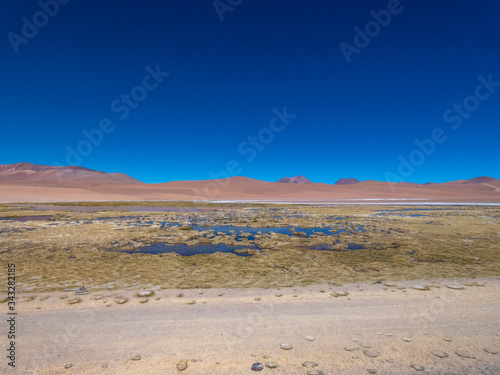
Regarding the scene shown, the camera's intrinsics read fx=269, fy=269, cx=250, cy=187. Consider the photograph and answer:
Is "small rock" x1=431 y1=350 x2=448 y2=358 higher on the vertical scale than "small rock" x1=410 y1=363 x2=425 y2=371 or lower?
higher

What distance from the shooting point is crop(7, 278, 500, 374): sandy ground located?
13.5ft

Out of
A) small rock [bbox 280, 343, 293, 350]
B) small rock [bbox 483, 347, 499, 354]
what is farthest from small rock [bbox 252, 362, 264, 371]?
small rock [bbox 483, 347, 499, 354]

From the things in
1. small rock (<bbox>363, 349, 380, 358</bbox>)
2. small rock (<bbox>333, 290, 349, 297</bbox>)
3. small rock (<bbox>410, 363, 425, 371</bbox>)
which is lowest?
small rock (<bbox>410, 363, 425, 371</bbox>)

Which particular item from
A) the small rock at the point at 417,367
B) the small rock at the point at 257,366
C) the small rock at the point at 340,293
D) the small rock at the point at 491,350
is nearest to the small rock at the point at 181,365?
the small rock at the point at 257,366

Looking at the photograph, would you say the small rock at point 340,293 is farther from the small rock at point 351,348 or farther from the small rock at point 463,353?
the small rock at point 463,353

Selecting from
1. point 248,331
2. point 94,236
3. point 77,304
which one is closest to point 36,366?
point 77,304

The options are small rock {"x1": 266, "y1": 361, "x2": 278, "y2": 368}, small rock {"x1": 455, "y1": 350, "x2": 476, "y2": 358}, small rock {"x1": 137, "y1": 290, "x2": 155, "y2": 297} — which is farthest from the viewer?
small rock {"x1": 137, "y1": 290, "x2": 155, "y2": 297}

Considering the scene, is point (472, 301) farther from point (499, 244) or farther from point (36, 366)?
point (499, 244)

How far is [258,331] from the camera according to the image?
5070 millimetres

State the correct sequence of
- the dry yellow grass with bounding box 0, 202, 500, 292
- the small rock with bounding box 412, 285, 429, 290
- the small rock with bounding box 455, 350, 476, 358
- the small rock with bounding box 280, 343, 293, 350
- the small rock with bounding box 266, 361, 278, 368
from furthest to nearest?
1. the dry yellow grass with bounding box 0, 202, 500, 292
2. the small rock with bounding box 412, 285, 429, 290
3. the small rock with bounding box 280, 343, 293, 350
4. the small rock with bounding box 455, 350, 476, 358
5. the small rock with bounding box 266, 361, 278, 368

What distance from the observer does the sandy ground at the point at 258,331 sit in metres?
4.13

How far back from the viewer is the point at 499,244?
530 inches

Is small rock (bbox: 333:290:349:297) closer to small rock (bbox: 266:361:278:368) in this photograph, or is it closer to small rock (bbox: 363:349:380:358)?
Result: small rock (bbox: 363:349:380:358)

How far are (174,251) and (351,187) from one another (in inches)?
4930
